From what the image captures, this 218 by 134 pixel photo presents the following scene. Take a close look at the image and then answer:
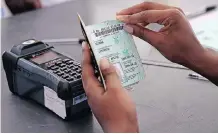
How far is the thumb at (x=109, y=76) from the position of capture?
2.60ft

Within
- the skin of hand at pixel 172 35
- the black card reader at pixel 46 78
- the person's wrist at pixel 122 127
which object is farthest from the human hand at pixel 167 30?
the person's wrist at pixel 122 127

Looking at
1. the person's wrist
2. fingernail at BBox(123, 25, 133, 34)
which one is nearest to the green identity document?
fingernail at BBox(123, 25, 133, 34)

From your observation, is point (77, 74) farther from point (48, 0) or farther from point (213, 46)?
point (48, 0)

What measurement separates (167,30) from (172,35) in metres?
0.02

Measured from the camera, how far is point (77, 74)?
0.96 m

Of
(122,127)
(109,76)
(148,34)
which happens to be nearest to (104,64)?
(109,76)

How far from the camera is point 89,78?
82cm

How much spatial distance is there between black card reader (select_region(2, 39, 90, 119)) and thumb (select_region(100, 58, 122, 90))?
0.13 m

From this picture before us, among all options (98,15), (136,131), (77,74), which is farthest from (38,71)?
(98,15)

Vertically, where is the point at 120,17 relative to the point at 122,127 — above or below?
above

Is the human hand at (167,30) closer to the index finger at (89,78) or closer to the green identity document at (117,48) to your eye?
the green identity document at (117,48)

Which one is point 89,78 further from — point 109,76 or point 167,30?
point 167,30

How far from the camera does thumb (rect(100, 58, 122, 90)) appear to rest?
2.60 feet

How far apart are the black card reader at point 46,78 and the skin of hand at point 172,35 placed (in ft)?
0.58
